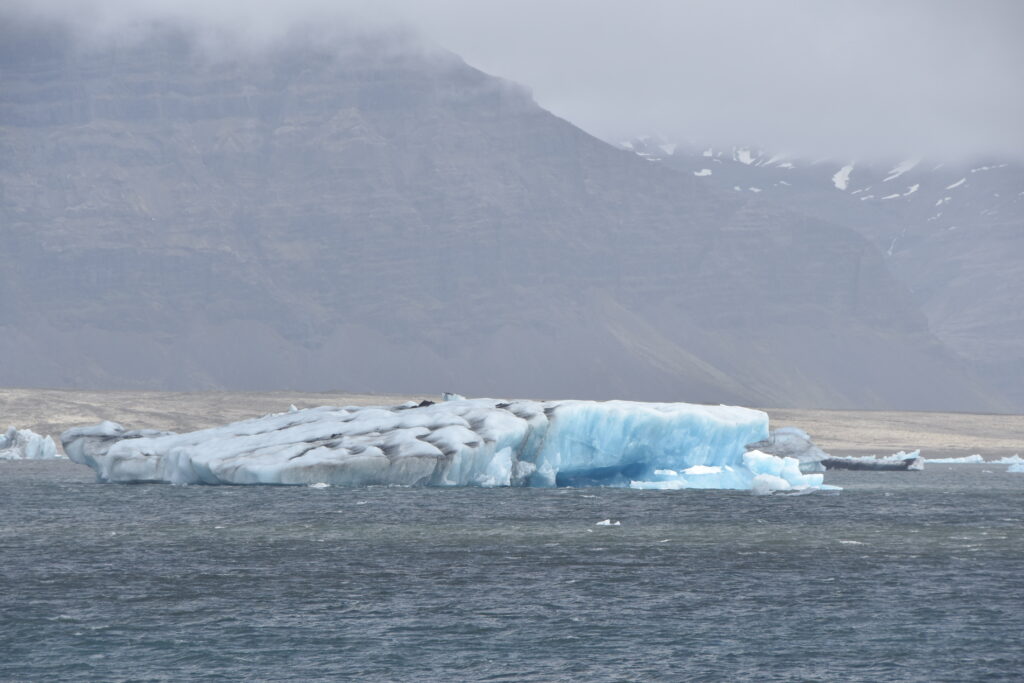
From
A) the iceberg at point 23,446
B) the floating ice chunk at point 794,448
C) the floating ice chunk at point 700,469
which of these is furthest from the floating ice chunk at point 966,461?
the iceberg at point 23,446

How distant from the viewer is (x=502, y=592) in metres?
45.9

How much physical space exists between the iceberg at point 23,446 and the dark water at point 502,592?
70.6 meters

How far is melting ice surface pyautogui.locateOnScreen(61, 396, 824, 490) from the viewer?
78.8 m

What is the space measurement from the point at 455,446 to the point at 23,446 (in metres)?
80.5

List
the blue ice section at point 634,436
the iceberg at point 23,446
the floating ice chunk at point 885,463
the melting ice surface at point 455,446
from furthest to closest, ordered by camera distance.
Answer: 1. the iceberg at point 23,446
2. the floating ice chunk at point 885,463
3. the blue ice section at point 634,436
4. the melting ice surface at point 455,446

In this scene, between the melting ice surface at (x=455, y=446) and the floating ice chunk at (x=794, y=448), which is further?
the floating ice chunk at (x=794, y=448)

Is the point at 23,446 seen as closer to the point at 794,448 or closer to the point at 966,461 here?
the point at 794,448

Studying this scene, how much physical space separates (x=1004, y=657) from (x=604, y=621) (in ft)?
34.3

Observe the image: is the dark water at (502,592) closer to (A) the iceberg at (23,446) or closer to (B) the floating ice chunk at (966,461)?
(A) the iceberg at (23,446)

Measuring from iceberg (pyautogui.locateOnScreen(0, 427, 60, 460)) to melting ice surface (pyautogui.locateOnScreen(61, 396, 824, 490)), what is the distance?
59051 mm

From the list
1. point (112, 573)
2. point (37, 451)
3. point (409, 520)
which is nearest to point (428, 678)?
point (112, 573)

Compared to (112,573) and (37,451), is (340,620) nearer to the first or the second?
(112,573)

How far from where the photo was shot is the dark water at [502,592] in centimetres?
3609

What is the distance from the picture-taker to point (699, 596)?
150 ft
